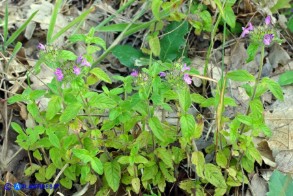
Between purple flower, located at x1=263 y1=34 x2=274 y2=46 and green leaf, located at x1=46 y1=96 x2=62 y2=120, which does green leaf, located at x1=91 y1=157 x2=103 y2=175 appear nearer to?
green leaf, located at x1=46 y1=96 x2=62 y2=120

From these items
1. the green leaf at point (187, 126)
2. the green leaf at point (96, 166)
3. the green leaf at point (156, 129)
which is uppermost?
the green leaf at point (187, 126)

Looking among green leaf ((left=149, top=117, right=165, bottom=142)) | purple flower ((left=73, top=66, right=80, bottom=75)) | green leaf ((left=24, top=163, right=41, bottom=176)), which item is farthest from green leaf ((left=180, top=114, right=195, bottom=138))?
green leaf ((left=24, top=163, right=41, bottom=176))

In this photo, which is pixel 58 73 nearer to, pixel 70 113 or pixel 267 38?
pixel 70 113

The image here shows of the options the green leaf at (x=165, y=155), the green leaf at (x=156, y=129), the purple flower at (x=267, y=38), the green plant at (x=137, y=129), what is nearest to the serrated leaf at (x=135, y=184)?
the green plant at (x=137, y=129)

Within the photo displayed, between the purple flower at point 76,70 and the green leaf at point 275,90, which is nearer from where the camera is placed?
the purple flower at point 76,70

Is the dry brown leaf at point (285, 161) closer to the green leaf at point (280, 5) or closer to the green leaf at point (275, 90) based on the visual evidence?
the green leaf at point (275, 90)

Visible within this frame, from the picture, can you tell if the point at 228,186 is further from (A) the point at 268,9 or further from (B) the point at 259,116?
(A) the point at 268,9
